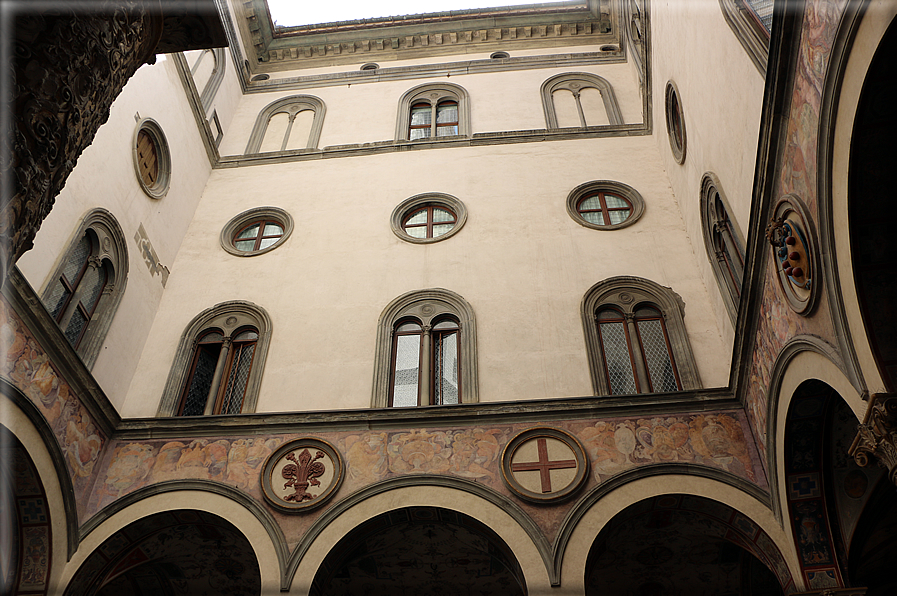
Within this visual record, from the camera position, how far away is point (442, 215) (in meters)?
11.5

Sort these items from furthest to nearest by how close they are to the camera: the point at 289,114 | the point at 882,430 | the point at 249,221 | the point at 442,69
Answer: the point at 442,69 < the point at 289,114 < the point at 249,221 < the point at 882,430

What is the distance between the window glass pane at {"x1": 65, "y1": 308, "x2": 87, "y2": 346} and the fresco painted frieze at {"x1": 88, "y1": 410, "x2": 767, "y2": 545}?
1492mm

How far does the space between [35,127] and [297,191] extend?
885cm

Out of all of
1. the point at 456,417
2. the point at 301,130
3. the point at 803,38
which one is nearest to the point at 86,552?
the point at 456,417

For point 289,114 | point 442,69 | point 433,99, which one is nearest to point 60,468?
point 289,114

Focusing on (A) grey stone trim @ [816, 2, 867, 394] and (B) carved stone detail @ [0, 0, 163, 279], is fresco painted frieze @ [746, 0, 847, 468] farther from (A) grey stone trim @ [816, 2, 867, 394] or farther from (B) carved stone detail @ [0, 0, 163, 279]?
(B) carved stone detail @ [0, 0, 163, 279]

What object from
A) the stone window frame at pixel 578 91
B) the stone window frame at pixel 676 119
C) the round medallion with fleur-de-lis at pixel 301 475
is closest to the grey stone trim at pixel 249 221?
the round medallion with fleur-de-lis at pixel 301 475

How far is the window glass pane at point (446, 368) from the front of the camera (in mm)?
8828

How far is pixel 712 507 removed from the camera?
7.30 metres

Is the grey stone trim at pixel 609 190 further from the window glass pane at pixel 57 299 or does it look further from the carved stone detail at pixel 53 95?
the carved stone detail at pixel 53 95

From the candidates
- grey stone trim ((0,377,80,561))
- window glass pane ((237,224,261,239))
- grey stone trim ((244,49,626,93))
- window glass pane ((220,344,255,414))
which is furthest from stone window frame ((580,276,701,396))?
grey stone trim ((244,49,626,93))

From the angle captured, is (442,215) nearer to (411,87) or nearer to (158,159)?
(158,159)

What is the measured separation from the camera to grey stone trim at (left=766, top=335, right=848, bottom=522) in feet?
17.4

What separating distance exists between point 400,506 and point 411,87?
10.4m
